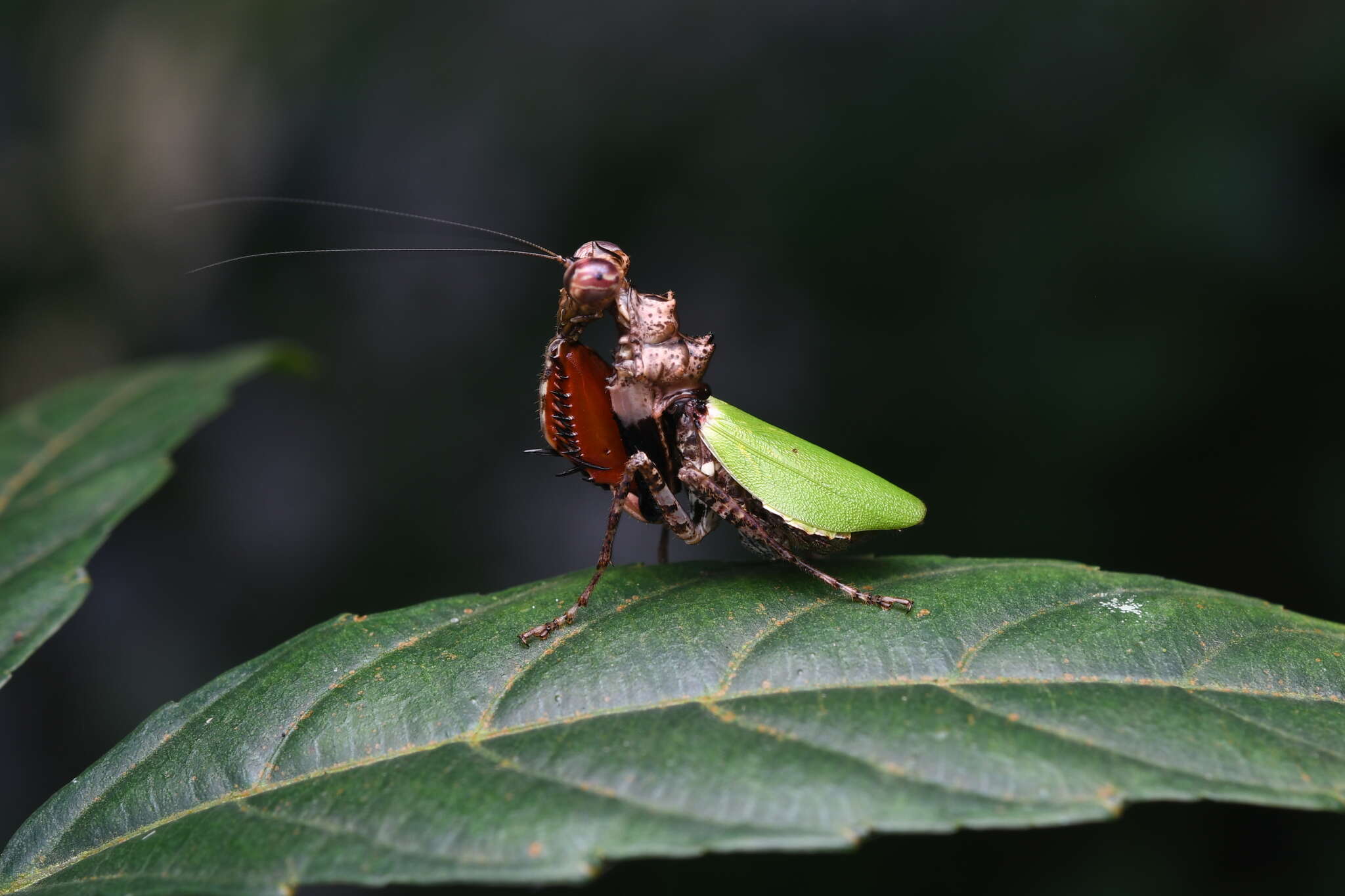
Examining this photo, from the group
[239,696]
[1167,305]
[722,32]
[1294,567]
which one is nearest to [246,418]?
[722,32]

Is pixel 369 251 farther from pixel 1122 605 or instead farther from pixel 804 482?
pixel 1122 605

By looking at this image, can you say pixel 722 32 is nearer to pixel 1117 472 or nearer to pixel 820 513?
pixel 1117 472

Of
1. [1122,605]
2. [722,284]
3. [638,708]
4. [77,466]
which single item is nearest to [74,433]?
[77,466]

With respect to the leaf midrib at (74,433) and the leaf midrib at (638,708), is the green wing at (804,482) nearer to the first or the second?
the leaf midrib at (638,708)

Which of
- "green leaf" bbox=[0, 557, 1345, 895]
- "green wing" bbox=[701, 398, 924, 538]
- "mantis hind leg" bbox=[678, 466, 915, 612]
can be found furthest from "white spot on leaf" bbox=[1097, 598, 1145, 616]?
"green wing" bbox=[701, 398, 924, 538]

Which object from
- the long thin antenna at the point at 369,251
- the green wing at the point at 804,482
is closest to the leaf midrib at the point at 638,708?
the green wing at the point at 804,482
